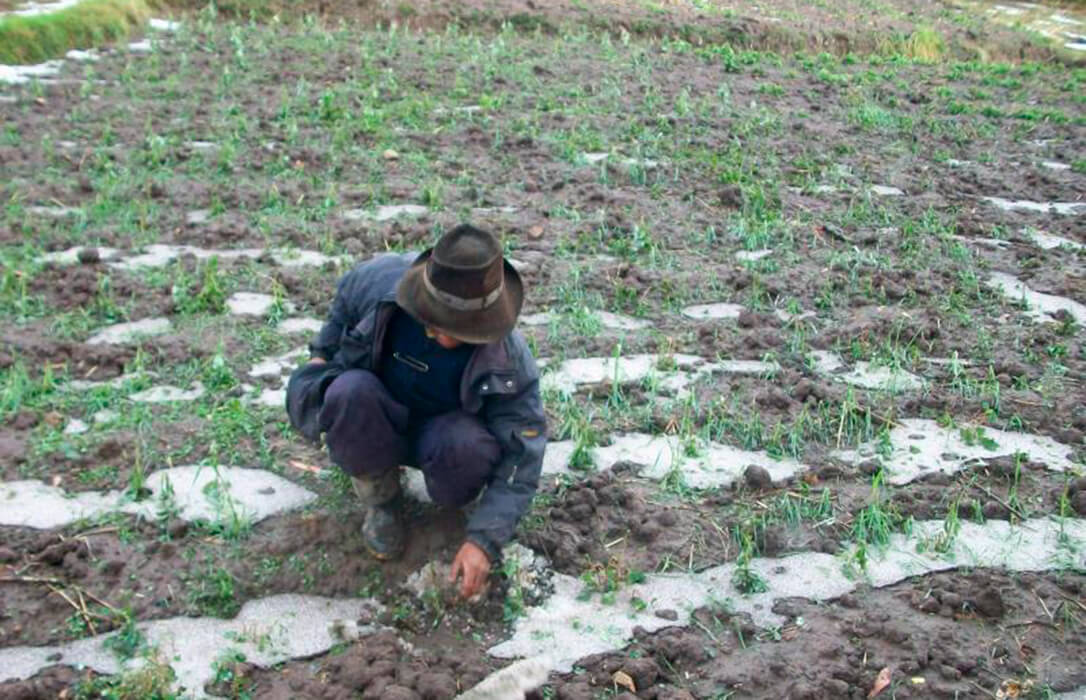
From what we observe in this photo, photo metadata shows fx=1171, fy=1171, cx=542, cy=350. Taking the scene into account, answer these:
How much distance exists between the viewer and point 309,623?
2.95m

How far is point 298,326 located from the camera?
440 cm

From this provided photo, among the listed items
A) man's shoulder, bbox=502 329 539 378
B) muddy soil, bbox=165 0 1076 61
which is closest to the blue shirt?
man's shoulder, bbox=502 329 539 378

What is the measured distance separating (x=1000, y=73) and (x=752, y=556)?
814cm

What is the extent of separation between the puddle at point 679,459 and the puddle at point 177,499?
32.7 inches

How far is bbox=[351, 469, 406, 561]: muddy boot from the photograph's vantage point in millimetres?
3162

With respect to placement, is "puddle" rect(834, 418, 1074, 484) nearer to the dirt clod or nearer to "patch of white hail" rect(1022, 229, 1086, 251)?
the dirt clod

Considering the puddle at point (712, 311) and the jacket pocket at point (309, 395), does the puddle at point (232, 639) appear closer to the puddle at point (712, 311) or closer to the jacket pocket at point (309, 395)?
the jacket pocket at point (309, 395)

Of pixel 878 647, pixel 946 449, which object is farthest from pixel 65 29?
pixel 878 647

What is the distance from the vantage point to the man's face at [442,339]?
3.01 meters

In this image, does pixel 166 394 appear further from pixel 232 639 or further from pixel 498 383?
pixel 498 383

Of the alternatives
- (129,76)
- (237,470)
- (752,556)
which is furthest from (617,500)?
(129,76)

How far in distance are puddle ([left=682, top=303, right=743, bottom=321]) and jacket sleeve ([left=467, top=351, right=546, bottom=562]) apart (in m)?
1.72

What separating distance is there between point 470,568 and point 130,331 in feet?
6.47

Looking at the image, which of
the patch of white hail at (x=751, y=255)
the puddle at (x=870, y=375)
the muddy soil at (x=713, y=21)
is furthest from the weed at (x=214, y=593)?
the muddy soil at (x=713, y=21)
